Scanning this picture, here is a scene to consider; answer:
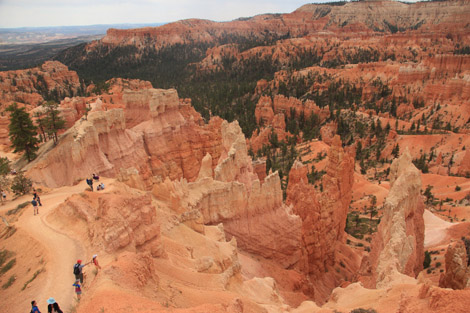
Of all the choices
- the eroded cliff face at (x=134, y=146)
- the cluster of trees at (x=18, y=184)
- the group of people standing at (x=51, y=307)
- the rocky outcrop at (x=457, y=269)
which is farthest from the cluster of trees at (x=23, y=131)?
the rocky outcrop at (x=457, y=269)

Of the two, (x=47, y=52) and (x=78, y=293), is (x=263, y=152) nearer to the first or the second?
(x=78, y=293)

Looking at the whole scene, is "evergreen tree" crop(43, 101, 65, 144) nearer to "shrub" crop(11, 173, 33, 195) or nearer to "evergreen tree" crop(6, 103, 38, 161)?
"evergreen tree" crop(6, 103, 38, 161)

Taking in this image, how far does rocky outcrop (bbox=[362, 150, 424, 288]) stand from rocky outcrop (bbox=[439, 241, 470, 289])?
152 centimetres

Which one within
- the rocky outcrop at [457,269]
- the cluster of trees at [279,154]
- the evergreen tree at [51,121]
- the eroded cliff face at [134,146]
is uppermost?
the evergreen tree at [51,121]

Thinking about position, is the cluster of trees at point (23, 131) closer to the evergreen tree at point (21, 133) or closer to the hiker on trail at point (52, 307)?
the evergreen tree at point (21, 133)

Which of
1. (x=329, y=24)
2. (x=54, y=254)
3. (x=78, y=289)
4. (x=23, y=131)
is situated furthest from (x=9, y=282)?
(x=329, y=24)

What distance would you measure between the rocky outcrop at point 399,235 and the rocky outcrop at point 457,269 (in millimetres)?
1524

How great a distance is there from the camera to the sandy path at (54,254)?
966 centimetres

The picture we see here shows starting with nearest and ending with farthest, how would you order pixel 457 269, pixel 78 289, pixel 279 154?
pixel 78 289 → pixel 457 269 → pixel 279 154

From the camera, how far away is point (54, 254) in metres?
11.5

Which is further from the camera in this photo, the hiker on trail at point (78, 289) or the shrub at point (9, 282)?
the shrub at point (9, 282)

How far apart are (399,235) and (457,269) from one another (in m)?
2.60

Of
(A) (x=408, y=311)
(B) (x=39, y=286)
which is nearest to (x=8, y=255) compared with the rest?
(B) (x=39, y=286)

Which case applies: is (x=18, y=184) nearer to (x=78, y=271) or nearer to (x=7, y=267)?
(x=7, y=267)
